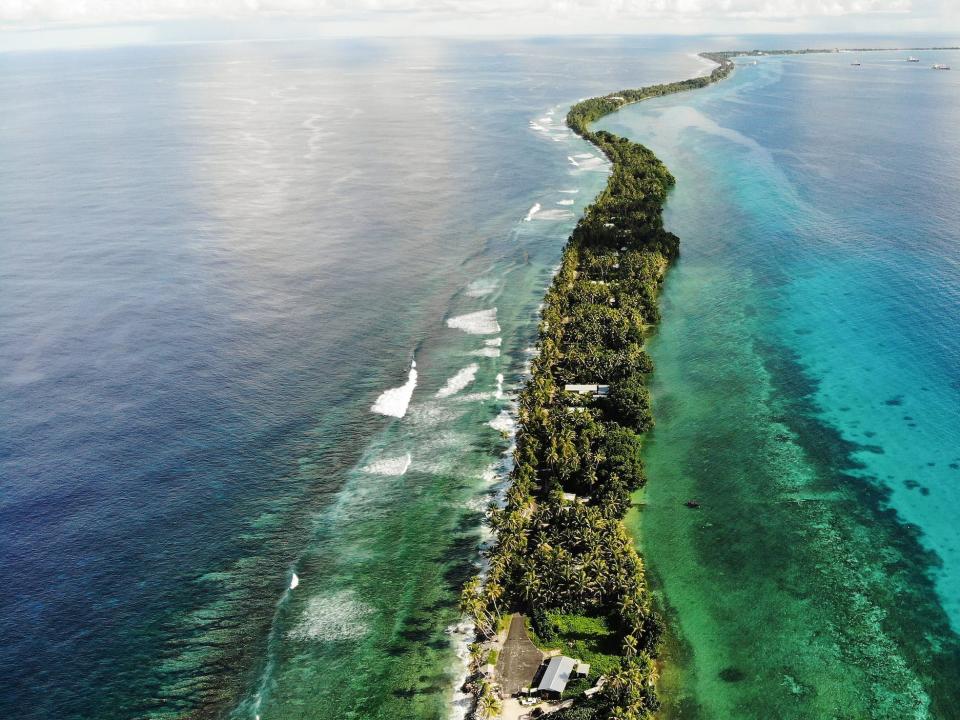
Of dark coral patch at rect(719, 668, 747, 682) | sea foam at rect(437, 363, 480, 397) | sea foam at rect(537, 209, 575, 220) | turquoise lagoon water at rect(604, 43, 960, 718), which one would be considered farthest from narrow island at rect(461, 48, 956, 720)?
sea foam at rect(537, 209, 575, 220)

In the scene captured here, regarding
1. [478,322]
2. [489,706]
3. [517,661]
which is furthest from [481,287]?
[489,706]

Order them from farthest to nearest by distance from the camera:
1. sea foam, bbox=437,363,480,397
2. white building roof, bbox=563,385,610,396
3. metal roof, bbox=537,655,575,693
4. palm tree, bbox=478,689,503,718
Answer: sea foam, bbox=437,363,480,397 < white building roof, bbox=563,385,610,396 < metal roof, bbox=537,655,575,693 < palm tree, bbox=478,689,503,718

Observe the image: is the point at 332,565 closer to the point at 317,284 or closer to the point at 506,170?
the point at 317,284

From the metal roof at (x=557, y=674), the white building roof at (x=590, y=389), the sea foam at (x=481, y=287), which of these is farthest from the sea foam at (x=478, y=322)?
the metal roof at (x=557, y=674)

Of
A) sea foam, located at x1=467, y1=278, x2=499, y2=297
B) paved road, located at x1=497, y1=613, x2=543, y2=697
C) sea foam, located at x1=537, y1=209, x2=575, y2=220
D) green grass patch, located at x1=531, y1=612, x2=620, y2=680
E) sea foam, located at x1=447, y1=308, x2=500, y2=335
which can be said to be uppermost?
sea foam, located at x1=537, y1=209, x2=575, y2=220

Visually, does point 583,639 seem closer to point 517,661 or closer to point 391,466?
point 517,661

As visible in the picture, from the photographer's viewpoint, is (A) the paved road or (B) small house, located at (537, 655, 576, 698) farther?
(A) the paved road

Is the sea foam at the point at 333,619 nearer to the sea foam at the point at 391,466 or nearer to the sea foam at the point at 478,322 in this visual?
the sea foam at the point at 391,466

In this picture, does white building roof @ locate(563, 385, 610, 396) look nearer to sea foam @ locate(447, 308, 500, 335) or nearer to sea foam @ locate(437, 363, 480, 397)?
sea foam @ locate(437, 363, 480, 397)
